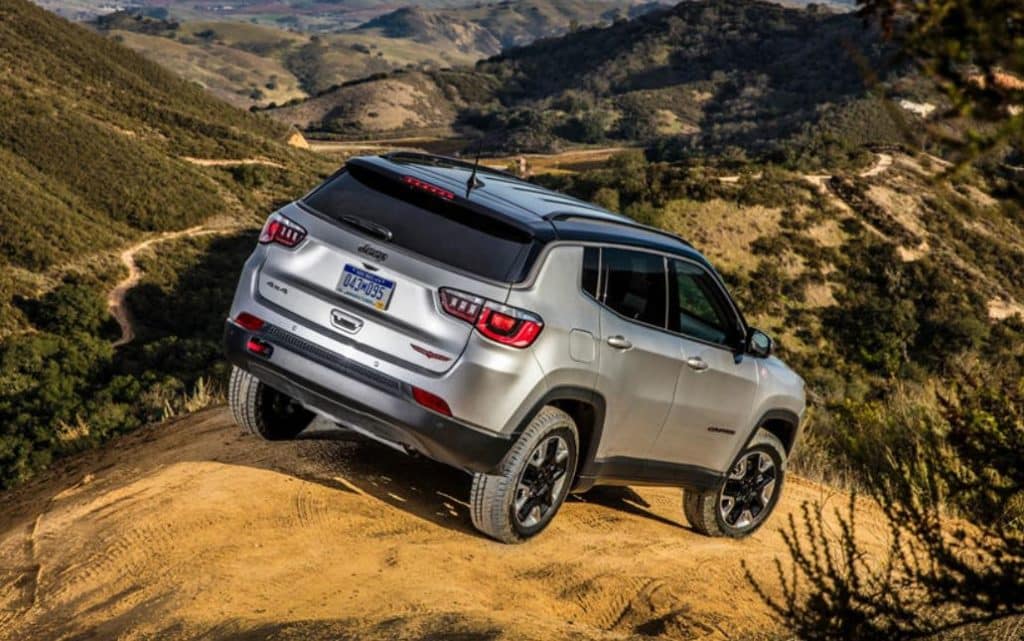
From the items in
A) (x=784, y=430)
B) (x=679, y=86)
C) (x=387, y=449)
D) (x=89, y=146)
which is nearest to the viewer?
(x=387, y=449)

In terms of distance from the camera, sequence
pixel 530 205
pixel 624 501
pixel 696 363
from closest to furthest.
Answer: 1. pixel 530 205
2. pixel 696 363
3. pixel 624 501

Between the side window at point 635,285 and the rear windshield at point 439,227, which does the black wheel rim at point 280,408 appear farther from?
the side window at point 635,285

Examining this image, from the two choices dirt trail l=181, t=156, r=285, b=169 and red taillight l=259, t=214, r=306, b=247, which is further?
dirt trail l=181, t=156, r=285, b=169

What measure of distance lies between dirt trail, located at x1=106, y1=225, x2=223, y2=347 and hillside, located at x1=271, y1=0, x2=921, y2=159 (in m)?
57.9

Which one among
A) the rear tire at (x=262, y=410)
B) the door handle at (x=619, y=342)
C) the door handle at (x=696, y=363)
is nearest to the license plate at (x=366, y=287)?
the door handle at (x=619, y=342)

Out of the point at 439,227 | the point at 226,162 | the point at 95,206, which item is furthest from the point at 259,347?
the point at 226,162

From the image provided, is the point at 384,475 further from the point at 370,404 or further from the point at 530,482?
the point at 370,404

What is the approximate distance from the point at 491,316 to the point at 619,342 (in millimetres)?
1020

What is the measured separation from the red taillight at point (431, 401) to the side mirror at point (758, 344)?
8.63 ft

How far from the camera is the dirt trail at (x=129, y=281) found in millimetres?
42688

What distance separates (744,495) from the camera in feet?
27.2

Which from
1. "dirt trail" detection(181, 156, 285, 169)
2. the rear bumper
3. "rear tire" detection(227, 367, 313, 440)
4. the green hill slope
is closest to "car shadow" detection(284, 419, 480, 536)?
"rear tire" detection(227, 367, 313, 440)

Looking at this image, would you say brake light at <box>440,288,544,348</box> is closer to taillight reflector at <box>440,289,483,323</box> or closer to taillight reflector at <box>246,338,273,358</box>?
taillight reflector at <box>440,289,483,323</box>

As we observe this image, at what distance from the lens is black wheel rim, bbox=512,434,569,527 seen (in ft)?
21.2
